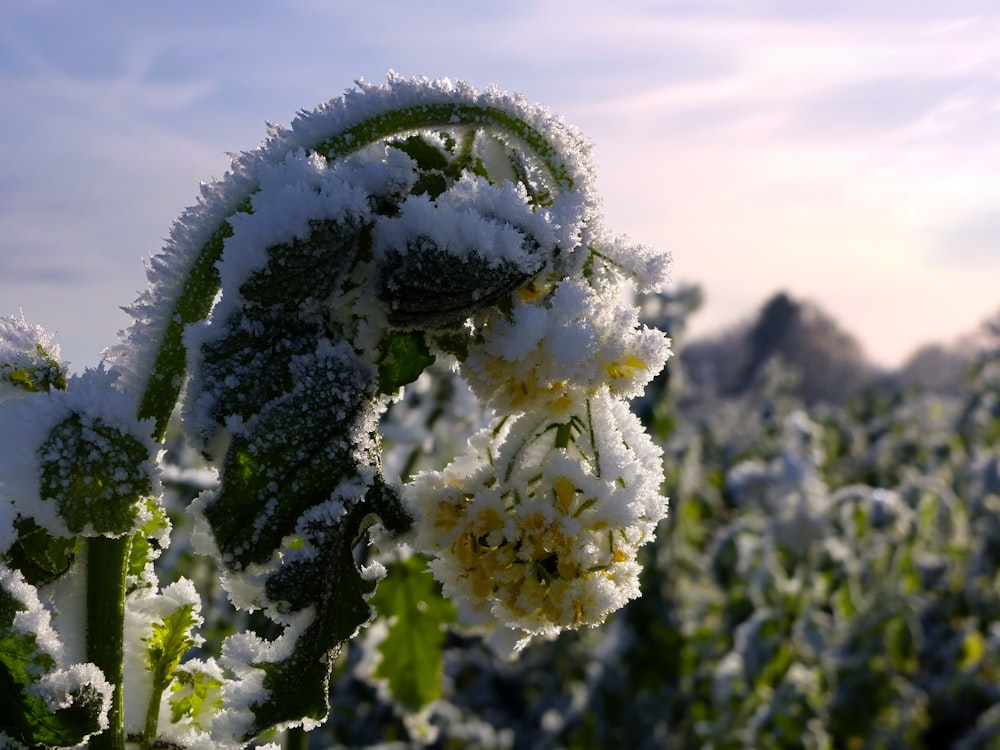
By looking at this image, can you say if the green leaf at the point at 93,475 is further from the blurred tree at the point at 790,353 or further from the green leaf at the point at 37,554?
the blurred tree at the point at 790,353

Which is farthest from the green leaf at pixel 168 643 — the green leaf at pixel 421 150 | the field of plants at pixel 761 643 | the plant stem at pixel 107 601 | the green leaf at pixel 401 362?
the field of plants at pixel 761 643

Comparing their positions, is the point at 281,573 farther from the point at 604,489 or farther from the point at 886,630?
the point at 886,630

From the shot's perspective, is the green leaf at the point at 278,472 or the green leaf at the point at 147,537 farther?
the green leaf at the point at 147,537

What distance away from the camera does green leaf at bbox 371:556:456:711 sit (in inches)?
126

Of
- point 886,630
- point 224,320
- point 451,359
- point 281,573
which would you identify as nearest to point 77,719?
point 281,573

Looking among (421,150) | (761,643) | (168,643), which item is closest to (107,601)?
(168,643)

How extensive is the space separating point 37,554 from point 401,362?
45cm

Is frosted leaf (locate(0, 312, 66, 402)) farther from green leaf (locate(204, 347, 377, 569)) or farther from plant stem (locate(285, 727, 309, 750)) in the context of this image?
plant stem (locate(285, 727, 309, 750))

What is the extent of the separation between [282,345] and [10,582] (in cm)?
41

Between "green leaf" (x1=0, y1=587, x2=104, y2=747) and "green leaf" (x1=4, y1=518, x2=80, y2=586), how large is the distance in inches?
2.0

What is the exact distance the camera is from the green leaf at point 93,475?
3.27 ft

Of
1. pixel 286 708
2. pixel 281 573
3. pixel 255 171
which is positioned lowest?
pixel 286 708

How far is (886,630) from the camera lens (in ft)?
24.9

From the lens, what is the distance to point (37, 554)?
1113 millimetres
